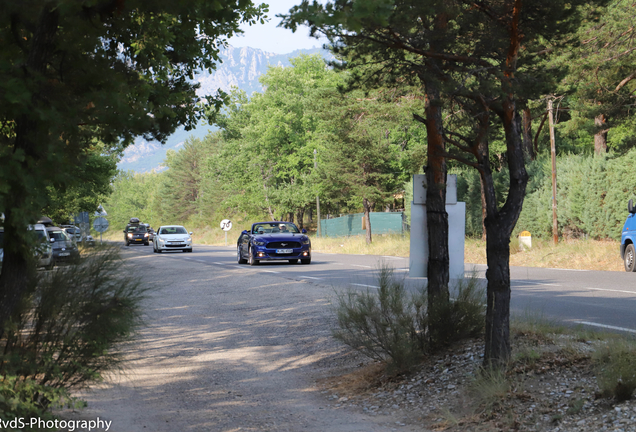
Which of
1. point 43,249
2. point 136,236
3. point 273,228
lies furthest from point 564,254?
point 136,236

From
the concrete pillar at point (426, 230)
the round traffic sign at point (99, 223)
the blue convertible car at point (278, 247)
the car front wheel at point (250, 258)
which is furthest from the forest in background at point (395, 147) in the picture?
the round traffic sign at point (99, 223)

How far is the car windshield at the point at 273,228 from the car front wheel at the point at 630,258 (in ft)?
36.6

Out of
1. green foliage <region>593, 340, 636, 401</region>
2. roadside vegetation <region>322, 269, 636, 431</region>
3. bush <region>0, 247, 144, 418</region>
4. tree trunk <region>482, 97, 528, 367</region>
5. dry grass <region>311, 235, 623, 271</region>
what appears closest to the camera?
bush <region>0, 247, 144, 418</region>

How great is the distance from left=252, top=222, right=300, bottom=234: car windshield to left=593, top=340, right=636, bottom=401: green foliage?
61.7 ft

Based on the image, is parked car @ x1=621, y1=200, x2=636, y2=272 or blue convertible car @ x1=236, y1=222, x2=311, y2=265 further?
blue convertible car @ x1=236, y1=222, x2=311, y2=265

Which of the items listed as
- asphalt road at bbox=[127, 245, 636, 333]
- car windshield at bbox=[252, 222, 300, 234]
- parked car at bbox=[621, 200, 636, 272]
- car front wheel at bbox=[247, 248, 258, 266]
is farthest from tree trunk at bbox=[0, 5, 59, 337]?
car windshield at bbox=[252, 222, 300, 234]

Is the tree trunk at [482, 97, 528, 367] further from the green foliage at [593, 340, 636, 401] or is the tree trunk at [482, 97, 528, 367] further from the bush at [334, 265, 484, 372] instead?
the bush at [334, 265, 484, 372]

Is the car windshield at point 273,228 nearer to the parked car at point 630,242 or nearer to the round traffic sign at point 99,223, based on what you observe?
the parked car at point 630,242

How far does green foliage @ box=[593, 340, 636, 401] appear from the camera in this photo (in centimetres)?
489

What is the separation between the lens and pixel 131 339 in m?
5.18

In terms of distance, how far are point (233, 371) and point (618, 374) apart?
4.55m

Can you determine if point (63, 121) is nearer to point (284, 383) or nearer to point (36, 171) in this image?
point (36, 171)

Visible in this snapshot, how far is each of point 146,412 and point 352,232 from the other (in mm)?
43508

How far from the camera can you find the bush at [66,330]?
4.58m
